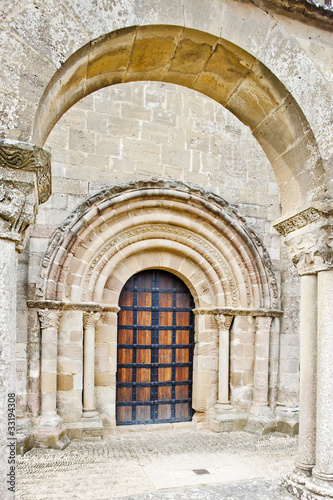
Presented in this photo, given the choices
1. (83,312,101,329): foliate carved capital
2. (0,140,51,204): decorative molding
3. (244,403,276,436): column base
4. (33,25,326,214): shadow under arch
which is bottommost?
(244,403,276,436): column base

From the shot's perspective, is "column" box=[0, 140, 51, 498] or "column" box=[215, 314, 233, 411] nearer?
"column" box=[0, 140, 51, 498]

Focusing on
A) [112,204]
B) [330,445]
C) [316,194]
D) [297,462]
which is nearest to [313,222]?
[316,194]

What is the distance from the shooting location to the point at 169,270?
652cm

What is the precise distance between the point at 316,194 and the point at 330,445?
5.62 feet

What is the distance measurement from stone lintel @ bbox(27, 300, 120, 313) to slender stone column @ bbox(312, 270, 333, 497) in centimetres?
346

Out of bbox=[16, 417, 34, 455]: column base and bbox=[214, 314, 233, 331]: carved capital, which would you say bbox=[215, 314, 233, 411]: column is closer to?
bbox=[214, 314, 233, 331]: carved capital

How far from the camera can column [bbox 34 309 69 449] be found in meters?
5.28

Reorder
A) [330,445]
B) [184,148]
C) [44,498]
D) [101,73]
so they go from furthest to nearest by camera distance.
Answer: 1. [184,148]
2. [44,498]
3. [101,73]
4. [330,445]

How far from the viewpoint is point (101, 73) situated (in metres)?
3.03

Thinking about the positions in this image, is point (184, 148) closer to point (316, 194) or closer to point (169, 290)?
point (169, 290)

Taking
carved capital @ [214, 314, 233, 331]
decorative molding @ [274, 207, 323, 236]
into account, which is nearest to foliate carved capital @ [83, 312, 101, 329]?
carved capital @ [214, 314, 233, 331]

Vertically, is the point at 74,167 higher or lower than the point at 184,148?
lower

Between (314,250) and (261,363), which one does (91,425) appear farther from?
(314,250)

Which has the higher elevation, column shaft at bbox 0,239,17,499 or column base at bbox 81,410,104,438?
column shaft at bbox 0,239,17,499
